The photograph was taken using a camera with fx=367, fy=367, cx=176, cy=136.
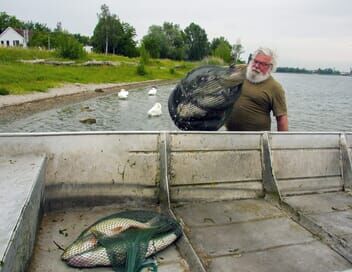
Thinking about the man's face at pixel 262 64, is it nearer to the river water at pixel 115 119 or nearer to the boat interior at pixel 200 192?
the boat interior at pixel 200 192

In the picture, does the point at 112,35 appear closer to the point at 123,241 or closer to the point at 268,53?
the point at 268,53

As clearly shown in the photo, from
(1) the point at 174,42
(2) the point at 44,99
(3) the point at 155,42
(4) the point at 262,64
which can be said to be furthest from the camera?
(1) the point at 174,42

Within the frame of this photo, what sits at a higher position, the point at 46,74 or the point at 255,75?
the point at 255,75

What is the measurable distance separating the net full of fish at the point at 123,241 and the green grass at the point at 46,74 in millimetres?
9102

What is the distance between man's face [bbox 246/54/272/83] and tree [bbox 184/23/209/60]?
11292cm

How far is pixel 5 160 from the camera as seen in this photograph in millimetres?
3594

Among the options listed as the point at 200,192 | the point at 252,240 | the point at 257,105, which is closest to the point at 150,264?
the point at 252,240

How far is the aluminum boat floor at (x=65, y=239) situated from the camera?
301cm

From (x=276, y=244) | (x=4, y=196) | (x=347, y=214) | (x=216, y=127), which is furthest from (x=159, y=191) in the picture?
→ (x=347, y=214)

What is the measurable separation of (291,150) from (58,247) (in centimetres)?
311

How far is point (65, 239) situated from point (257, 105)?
3.08 meters

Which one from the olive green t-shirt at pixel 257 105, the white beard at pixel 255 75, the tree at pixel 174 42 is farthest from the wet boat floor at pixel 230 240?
the tree at pixel 174 42

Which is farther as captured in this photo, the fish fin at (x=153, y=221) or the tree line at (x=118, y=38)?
the tree line at (x=118, y=38)

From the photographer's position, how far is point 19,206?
2.65m
